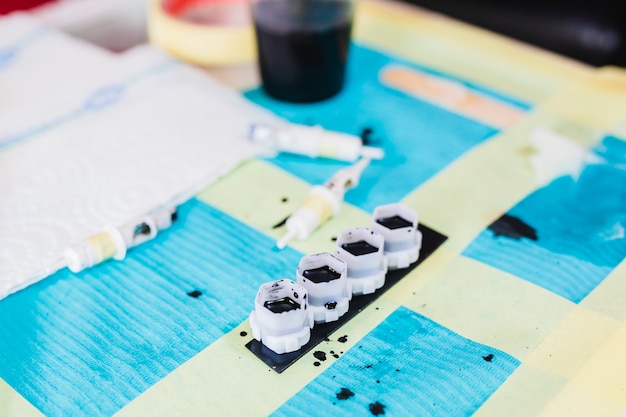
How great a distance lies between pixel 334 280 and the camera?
1.83 ft

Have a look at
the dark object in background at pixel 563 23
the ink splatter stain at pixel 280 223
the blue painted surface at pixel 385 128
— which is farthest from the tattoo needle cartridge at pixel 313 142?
the dark object in background at pixel 563 23

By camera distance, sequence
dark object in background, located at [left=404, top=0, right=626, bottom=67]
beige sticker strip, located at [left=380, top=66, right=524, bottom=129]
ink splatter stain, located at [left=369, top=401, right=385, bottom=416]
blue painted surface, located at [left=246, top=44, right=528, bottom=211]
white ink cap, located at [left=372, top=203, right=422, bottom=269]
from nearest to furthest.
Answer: ink splatter stain, located at [left=369, top=401, right=385, bottom=416]
white ink cap, located at [left=372, top=203, right=422, bottom=269]
blue painted surface, located at [left=246, top=44, right=528, bottom=211]
beige sticker strip, located at [left=380, top=66, right=524, bottom=129]
dark object in background, located at [left=404, top=0, right=626, bottom=67]

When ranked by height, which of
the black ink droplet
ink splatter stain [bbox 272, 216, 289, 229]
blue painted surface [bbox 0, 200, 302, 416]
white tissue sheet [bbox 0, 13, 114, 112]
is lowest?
blue painted surface [bbox 0, 200, 302, 416]

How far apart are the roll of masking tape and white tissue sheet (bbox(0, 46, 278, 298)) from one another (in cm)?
3

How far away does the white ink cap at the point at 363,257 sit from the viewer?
1.92 feet

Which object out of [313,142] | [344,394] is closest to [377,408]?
[344,394]

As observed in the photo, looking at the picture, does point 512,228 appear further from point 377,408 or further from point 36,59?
point 36,59

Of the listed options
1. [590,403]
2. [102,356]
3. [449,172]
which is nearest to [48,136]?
[102,356]

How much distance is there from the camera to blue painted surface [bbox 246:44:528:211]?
2.46 ft

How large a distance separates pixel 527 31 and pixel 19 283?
2.94 ft

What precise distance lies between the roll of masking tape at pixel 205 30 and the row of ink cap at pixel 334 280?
1.26ft

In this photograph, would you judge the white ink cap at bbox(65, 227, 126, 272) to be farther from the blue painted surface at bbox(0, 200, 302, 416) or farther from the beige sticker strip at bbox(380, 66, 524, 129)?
the beige sticker strip at bbox(380, 66, 524, 129)

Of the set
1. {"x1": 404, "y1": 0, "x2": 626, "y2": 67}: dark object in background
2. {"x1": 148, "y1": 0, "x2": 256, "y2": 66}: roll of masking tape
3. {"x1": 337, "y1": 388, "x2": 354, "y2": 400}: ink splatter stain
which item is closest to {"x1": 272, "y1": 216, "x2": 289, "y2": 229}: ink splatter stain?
{"x1": 337, "y1": 388, "x2": 354, "y2": 400}: ink splatter stain

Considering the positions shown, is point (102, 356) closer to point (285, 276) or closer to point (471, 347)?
point (285, 276)
